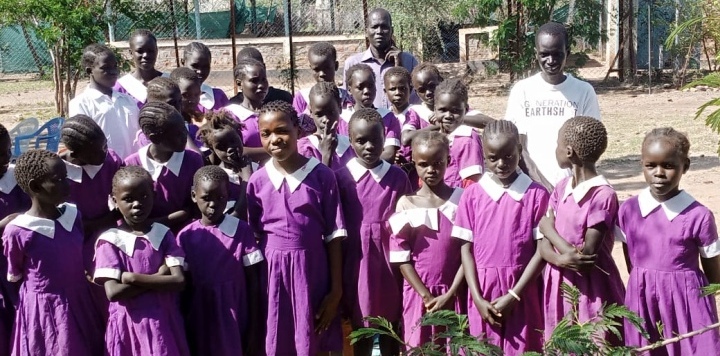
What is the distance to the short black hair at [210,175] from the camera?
3.44 meters

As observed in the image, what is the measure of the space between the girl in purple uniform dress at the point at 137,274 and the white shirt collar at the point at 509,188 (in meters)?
1.24

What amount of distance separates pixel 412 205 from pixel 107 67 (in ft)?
6.46

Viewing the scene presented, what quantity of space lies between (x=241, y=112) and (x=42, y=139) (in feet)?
14.2

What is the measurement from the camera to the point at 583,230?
334 centimetres

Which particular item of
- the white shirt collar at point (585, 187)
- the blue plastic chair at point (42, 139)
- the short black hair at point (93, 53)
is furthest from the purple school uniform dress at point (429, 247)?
the blue plastic chair at point (42, 139)

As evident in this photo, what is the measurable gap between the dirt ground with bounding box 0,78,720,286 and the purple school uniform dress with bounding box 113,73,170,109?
323cm

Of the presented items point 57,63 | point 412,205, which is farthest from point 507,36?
point 412,205

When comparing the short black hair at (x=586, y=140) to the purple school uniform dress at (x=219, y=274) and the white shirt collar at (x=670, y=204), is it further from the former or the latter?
the purple school uniform dress at (x=219, y=274)

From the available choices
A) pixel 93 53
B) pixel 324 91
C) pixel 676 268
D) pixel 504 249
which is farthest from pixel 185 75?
pixel 676 268

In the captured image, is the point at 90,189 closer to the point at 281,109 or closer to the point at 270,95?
the point at 281,109

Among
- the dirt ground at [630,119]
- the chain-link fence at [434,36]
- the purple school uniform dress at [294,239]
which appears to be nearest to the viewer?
the purple school uniform dress at [294,239]

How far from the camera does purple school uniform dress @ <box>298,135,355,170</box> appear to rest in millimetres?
4164

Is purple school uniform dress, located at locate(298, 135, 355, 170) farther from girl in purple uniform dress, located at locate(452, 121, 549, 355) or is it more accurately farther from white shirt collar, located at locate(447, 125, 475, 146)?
girl in purple uniform dress, located at locate(452, 121, 549, 355)

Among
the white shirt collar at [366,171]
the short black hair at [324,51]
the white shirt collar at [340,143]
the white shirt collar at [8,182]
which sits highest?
the short black hair at [324,51]
